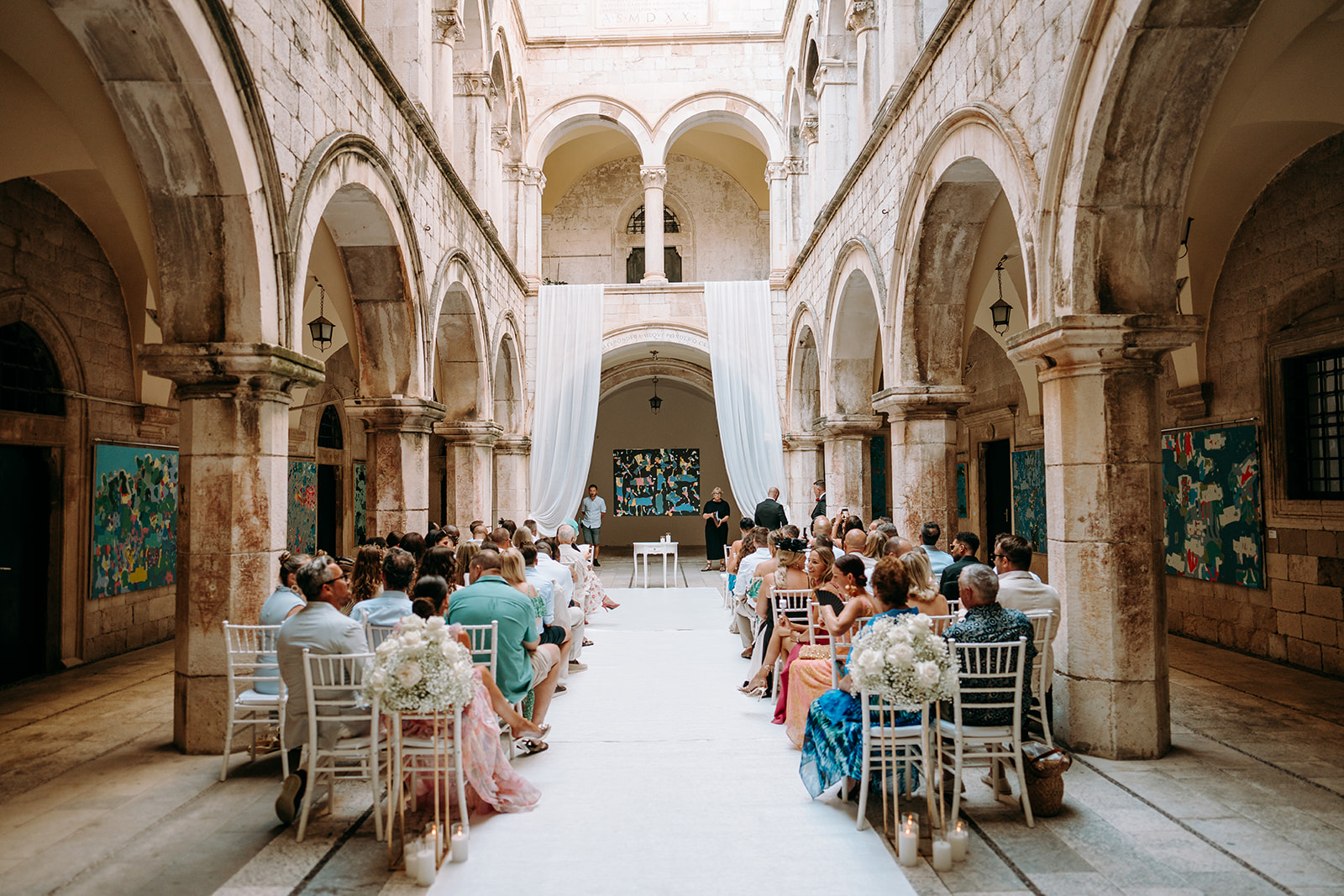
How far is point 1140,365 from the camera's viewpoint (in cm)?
432

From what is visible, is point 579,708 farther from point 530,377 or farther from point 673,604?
point 530,377

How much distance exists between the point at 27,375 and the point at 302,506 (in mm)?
4620

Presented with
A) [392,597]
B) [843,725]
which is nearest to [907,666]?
[843,725]

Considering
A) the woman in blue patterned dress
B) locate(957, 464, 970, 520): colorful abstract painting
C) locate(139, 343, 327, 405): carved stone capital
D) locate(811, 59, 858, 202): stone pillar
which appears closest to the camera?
the woman in blue patterned dress

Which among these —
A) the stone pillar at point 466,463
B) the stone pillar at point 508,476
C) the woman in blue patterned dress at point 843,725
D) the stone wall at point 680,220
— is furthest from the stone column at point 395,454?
the stone wall at point 680,220

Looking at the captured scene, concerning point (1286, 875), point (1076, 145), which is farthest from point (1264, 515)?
point (1286, 875)

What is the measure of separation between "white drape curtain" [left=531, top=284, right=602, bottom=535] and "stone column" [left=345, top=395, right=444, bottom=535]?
4.02m

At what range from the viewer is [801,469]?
13320 mm

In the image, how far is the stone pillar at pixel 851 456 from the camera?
10711mm

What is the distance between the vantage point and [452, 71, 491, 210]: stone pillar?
34.7ft

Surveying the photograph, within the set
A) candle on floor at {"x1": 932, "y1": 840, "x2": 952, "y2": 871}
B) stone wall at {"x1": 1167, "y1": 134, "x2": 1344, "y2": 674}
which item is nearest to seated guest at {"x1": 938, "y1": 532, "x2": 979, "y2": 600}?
candle on floor at {"x1": 932, "y1": 840, "x2": 952, "y2": 871}

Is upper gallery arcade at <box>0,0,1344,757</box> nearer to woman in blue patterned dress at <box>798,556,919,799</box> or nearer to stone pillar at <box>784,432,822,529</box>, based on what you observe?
stone pillar at <box>784,432,822,529</box>

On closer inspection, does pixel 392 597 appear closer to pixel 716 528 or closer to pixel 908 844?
pixel 908 844

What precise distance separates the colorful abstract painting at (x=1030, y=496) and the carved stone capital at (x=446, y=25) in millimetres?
7954
